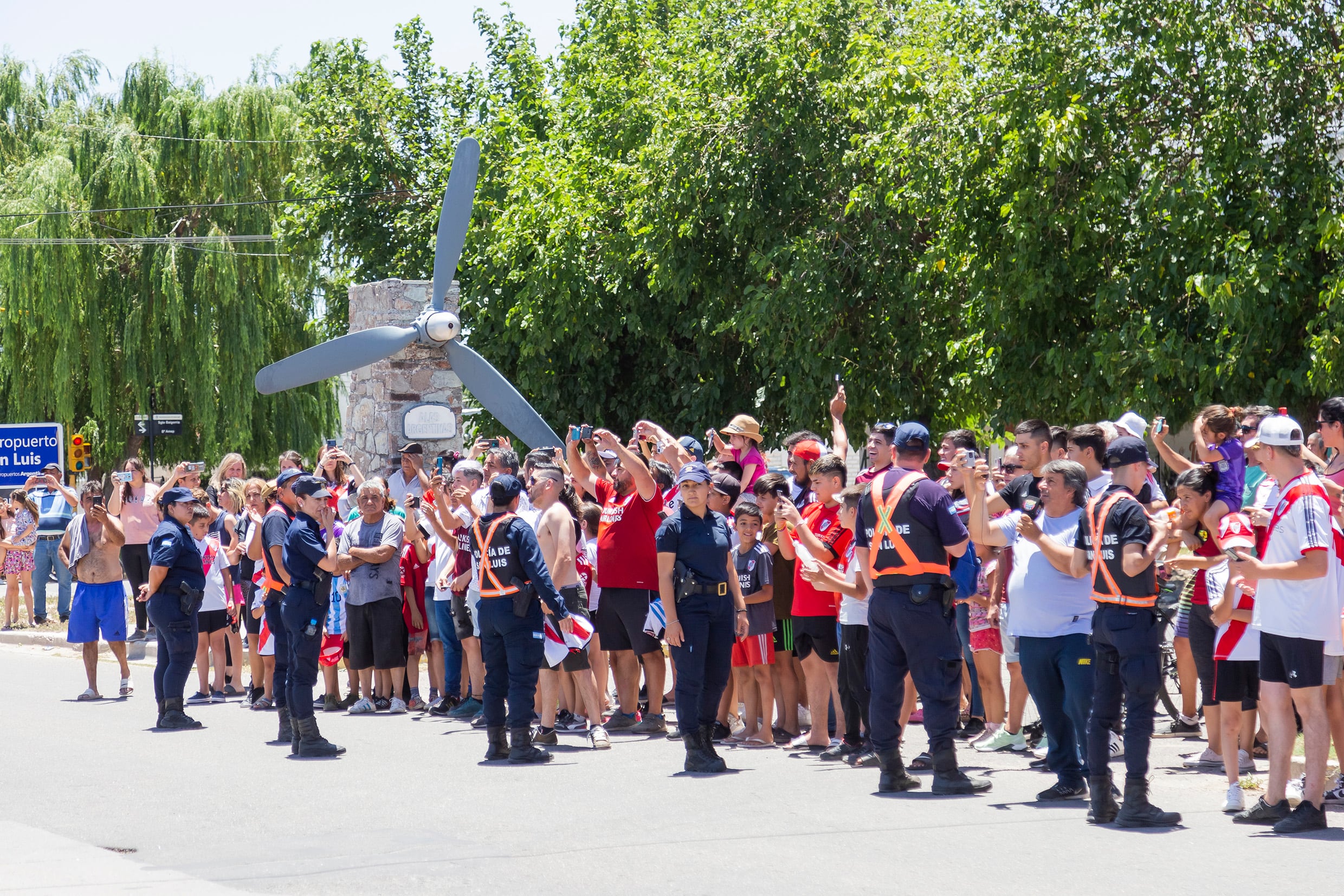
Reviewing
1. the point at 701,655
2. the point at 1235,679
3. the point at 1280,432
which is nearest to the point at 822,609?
the point at 701,655

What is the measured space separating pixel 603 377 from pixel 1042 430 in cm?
1629

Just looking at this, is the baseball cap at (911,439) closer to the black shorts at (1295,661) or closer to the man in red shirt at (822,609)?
the man in red shirt at (822,609)

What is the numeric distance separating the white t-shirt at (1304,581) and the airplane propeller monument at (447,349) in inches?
453

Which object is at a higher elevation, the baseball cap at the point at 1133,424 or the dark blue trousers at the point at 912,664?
the baseball cap at the point at 1133,424

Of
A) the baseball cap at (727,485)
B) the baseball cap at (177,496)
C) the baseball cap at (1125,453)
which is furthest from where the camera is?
the baseball cap at (177,496)

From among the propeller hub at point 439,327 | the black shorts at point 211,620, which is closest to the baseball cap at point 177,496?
the black shorts at point 211,620

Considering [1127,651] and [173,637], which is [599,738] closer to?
[173,637]

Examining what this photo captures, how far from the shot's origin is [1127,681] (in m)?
6.84

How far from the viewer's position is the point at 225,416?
100 ft

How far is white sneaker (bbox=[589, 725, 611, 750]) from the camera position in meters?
9.89

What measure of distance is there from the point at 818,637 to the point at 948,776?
1.84 metres

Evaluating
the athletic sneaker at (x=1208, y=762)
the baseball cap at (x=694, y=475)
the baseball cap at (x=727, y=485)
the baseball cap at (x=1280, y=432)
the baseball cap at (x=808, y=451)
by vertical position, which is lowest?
the athletic sneaker at (x=1208, y=762)

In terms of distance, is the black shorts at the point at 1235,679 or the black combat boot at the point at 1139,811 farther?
the black shorts at the point at 1235,679

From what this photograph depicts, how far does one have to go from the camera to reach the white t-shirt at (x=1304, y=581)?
661 centimetres
